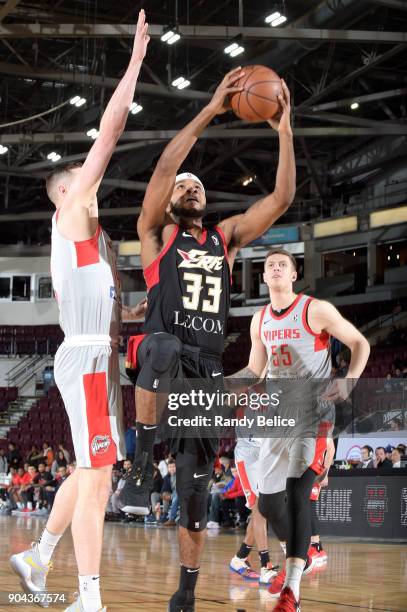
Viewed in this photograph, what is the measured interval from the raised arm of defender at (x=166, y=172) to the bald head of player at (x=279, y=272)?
1.27 metres

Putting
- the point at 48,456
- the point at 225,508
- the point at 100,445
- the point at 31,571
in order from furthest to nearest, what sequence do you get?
the point at 48,456
the point at 225,508
the point at 31,571
the point at 100,445

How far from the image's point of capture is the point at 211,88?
2238 cm

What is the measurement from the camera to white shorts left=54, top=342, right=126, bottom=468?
A: 156 inches

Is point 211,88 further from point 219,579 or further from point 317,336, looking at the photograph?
point 317,336

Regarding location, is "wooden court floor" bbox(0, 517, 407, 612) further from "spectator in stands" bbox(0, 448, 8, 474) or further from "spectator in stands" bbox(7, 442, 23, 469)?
"spectator in stands" bbox(0, 448, 8, 474)

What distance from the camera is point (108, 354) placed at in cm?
416

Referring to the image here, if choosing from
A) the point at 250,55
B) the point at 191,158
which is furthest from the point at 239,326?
the point at 250,55

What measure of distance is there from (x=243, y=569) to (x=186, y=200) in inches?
144

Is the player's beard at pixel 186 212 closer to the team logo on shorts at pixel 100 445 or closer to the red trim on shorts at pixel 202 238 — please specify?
the red trim on shorts at pixel 202 238

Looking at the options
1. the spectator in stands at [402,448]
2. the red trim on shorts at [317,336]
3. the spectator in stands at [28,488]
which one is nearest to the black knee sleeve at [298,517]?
the red trim on shorts at [317,336]

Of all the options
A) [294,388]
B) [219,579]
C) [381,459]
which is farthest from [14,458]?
[294,388]

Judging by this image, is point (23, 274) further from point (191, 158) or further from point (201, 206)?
point (201, 206)

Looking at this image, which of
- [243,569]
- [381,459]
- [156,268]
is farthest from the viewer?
[381,459]

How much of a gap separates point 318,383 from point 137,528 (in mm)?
9661
